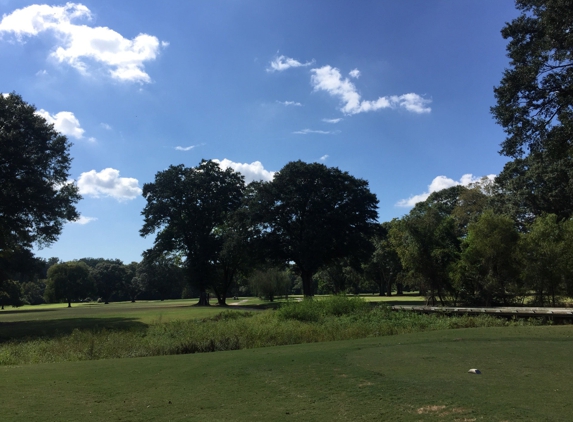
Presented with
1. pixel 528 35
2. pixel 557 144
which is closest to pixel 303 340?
pixel 557 144

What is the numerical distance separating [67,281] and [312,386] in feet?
304

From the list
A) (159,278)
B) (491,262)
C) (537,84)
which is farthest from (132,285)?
(537,84)

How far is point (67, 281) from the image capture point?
287 ft

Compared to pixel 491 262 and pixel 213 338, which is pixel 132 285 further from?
pixel 213 338

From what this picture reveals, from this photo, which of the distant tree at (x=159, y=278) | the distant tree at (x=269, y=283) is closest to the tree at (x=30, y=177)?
the distant tree at (x=269, y=283)

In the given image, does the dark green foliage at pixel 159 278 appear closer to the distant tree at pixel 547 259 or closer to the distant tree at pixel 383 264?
the distant tree at pixel 383 264

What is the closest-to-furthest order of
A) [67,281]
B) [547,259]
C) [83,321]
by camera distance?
[547,259]
[83,321]
[67,281]

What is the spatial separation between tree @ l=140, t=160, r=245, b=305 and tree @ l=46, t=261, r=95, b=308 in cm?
4153

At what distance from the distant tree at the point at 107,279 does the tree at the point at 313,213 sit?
74.7m

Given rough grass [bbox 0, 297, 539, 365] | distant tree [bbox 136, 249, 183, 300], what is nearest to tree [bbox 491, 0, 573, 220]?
rough grass [bbox 0, 297, 539, 365]

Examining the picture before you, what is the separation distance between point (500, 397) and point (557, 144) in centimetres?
1606

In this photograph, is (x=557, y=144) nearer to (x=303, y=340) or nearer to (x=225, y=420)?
(x=303, y=340)

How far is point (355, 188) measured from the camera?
49.2 m

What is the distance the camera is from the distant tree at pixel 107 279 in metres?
108
